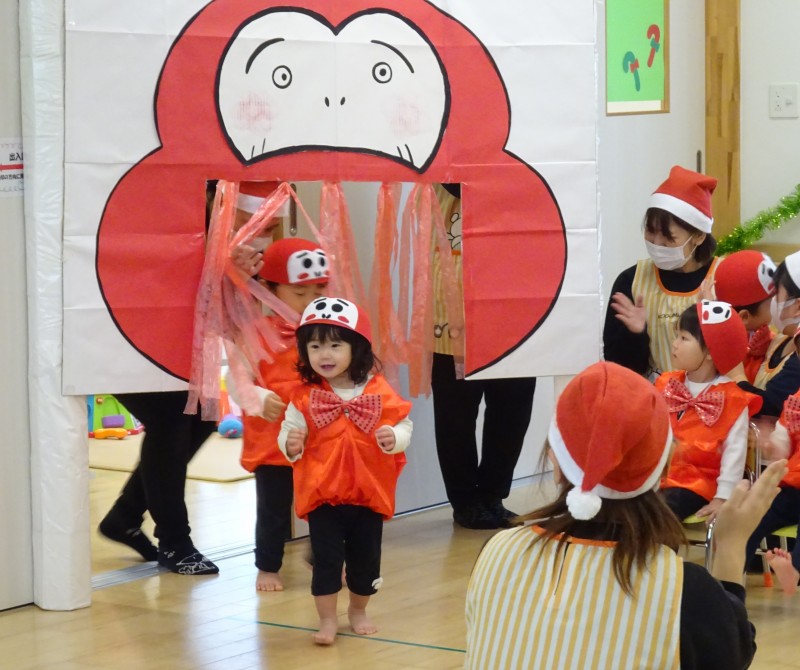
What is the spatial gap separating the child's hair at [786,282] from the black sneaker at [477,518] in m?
1.19

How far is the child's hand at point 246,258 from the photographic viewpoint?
10.7 feet

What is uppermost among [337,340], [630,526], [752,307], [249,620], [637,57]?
[637,57]

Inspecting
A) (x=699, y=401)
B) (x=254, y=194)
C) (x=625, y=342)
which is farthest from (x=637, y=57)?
(x=254, y=194)

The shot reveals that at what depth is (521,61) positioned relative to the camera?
3340 millimetres

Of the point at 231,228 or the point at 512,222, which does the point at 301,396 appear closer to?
the point at 231,228

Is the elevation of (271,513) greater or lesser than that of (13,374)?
lesser

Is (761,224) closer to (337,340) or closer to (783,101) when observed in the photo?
(783,101)

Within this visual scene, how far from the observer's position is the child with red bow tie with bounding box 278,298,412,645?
2938mm

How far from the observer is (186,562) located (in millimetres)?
3559

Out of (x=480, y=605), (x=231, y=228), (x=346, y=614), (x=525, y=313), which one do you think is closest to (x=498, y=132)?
(x=525, y=313)

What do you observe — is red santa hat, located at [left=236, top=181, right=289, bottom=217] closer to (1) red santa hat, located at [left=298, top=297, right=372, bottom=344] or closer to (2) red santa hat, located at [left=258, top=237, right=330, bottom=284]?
(2) red santa hat, located at [left=258, top=237, right=330, bottom=284]

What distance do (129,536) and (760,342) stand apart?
191 cm

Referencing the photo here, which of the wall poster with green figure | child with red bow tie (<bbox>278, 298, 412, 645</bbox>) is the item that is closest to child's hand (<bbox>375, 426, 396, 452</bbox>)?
child with red bow tie (<bbox>278, 298, 412, 645</bbox>)

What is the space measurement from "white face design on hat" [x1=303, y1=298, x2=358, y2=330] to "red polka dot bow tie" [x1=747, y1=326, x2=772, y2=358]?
50.9 inches
